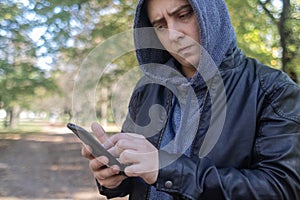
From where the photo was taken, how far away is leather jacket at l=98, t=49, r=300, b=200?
99 centimetres

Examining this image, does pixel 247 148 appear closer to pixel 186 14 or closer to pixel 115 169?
pixel 115 169

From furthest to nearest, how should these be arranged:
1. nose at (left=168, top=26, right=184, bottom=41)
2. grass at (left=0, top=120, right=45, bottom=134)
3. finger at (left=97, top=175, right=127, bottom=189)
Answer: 1. grass at (left=0, top=120, right=45, bottom=134)
2. nose at (left=168, top=26, right=184, bottom=41)
3. finger at (left=97, top=175, right=127, bottom=189)

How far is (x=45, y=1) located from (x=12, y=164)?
423cm

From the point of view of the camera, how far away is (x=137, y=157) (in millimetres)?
946

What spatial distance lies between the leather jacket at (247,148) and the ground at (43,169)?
474 cm

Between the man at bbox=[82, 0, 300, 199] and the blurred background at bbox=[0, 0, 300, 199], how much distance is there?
3622mm

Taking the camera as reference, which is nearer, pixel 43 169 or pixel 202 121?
pixel 202 121

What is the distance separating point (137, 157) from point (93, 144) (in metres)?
0.17

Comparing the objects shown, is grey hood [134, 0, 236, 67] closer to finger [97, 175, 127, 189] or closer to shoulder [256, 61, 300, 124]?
shoulder [256, 61, 300, 124]

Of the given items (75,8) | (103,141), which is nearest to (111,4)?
(75,8)

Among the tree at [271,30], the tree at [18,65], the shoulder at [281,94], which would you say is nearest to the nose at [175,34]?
the shoulder at [281,94]

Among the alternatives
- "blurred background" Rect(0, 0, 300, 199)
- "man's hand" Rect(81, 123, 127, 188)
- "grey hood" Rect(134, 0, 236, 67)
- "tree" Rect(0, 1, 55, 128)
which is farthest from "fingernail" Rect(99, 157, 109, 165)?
"tree" Rect(0, 1, 55, 128)

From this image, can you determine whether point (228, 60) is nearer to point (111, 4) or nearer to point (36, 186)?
point (111, 4)

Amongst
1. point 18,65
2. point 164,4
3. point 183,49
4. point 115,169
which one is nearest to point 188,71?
point 183,49
